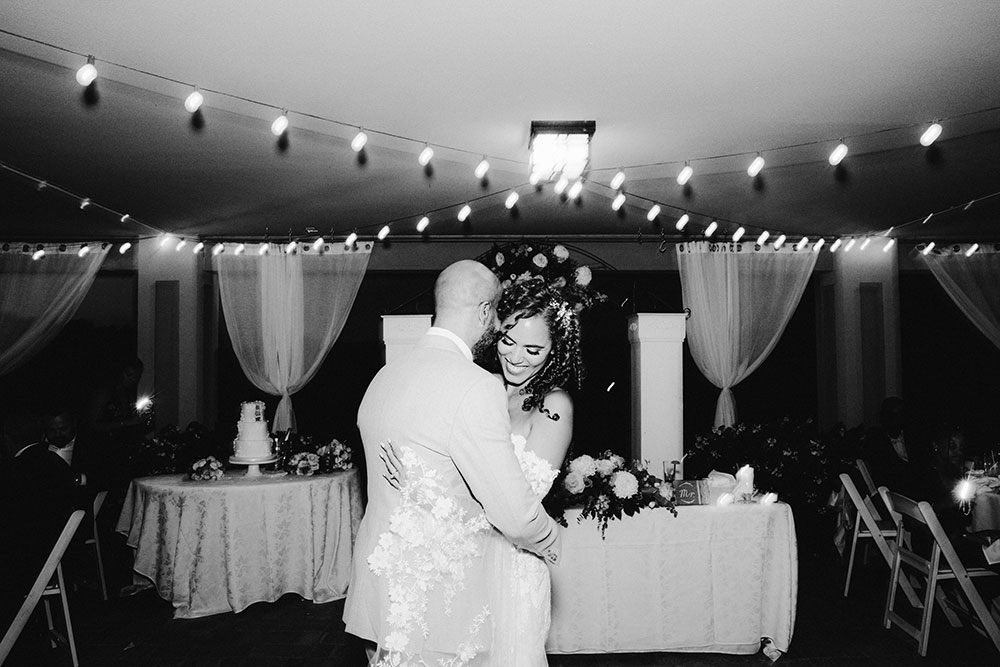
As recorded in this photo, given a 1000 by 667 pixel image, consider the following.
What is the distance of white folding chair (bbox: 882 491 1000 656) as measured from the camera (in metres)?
3.55

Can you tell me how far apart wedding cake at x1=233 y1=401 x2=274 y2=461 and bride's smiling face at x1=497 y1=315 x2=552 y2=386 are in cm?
278

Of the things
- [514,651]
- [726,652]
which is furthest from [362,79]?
[726,652]

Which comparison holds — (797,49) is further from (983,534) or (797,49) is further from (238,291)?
(238,291)

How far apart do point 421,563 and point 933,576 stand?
3.17m

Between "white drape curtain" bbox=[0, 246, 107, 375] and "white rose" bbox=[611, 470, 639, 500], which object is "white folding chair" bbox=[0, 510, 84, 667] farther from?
"white drape curtain" bbox=[0, 246, 107, 375]

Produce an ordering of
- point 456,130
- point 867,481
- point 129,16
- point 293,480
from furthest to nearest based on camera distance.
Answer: point 867,481 → point 293,480 → point 456,130 → point 129,16

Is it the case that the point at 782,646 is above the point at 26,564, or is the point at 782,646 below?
below

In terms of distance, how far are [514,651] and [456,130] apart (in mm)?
3107

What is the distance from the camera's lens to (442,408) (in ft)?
5.16

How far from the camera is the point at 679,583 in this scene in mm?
3637

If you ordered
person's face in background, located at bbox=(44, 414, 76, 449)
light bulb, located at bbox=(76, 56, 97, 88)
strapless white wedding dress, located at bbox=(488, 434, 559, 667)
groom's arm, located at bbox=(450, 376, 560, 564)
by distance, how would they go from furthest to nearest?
person's face in background, located at bbox=(44, 414, 76, 449) → light bulb, located at bbox=(76, 56, 97, 88) → strapless white wedding dress, located at bbox=(488, 434, 559, 667) → groom's arm, located at bbox=(450, 376, 560, 564)

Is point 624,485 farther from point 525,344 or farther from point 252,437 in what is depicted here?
point 252,437

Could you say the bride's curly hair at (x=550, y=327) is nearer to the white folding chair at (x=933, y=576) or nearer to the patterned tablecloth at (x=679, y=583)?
the patterned tablecloth at (x=679, y=583)

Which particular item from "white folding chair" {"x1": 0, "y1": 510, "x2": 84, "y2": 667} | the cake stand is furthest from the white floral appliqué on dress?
the cake stand
